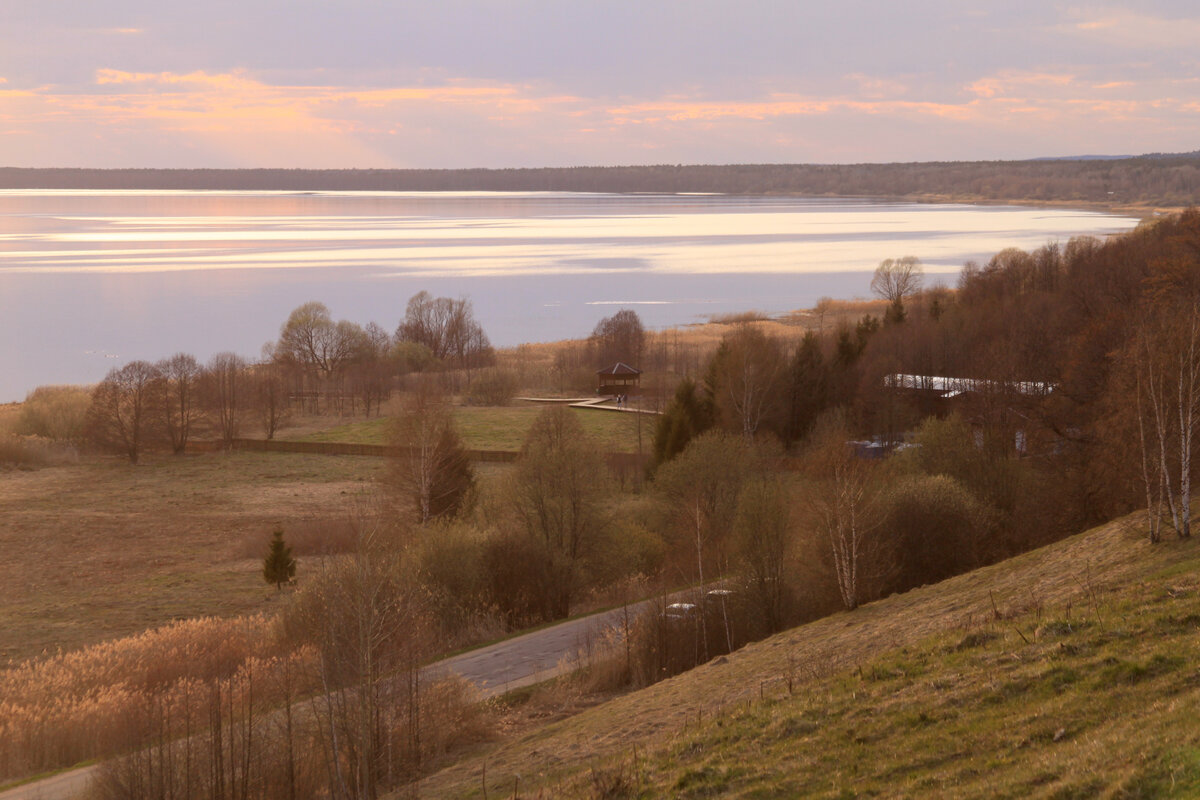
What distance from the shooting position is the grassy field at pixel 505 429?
187 feet

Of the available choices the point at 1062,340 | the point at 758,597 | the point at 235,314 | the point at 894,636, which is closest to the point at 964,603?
the point at 894,636

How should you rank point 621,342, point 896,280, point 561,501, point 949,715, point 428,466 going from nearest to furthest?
point 949,715, point 561,501, point 428,466, point 621,342, point 896,280

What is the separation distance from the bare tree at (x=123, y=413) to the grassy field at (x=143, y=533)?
4.04ft

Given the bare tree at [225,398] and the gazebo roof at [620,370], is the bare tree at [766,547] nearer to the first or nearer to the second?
the bare tree at [225,398]

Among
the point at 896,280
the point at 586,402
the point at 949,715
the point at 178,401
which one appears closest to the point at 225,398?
the point at 178,401

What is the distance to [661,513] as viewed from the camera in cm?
3853

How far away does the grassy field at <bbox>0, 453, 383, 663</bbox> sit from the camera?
1217 inches

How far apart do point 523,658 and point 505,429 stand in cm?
3791

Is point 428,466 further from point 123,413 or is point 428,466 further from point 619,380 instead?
point 619,380

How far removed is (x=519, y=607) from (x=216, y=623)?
313 inches

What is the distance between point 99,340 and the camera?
90.2m

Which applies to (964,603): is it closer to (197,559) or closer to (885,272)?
(197,559)

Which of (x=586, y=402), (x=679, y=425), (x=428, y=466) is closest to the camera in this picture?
(x=428, y=466)

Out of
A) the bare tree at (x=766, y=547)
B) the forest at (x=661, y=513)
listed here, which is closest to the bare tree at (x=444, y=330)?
the forest at (x=661, y=513)
